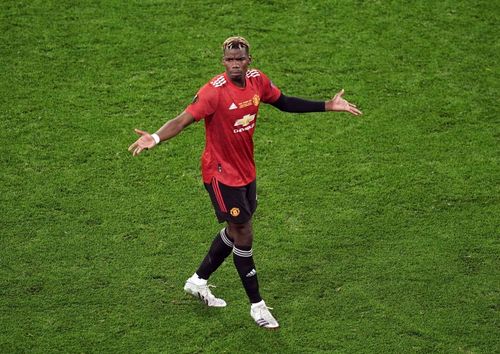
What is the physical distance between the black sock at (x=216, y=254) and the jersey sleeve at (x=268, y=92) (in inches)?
→ 48.4

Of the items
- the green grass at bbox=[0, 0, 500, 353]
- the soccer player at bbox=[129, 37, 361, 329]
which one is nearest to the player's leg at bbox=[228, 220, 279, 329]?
the soccer player at bbox=[129, 37, 361, 329]

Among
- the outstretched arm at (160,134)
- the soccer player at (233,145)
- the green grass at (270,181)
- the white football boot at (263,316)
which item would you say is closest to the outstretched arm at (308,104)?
the soccer player at (233,145)

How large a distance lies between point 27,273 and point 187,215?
1.72 metres

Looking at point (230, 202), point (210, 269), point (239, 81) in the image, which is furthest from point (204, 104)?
point (210, 269)

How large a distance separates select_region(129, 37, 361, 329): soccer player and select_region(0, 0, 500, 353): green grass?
314 millimetres

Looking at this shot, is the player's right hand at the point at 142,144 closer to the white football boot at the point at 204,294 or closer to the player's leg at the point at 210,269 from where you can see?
the player's leg at the point at 210,269

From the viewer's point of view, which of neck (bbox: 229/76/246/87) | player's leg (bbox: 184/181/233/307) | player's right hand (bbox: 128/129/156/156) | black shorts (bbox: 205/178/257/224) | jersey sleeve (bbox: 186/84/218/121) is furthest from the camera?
player's leg (bbox: 184/181/233/307)

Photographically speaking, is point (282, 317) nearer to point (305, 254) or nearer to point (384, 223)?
point (305, 254)

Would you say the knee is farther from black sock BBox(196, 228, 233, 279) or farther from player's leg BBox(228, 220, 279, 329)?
black sock BBox(196, 228, 233, 279)

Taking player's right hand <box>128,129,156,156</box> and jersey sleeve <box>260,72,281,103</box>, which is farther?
jersey sleeve <box>260,72,281,103</box>

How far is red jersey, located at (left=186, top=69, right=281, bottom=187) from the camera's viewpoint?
7586 millimetres

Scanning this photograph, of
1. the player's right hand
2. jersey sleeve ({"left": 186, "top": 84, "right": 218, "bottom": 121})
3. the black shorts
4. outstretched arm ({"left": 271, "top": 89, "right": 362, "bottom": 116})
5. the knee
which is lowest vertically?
the knee

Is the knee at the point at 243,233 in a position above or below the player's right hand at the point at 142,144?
below

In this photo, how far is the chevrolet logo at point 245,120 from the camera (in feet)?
25.3
